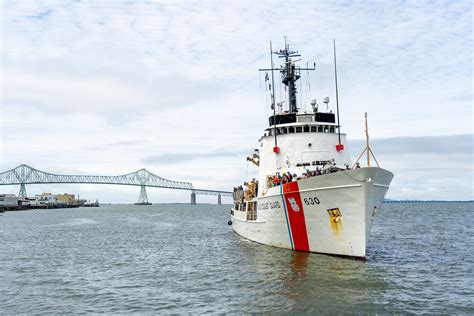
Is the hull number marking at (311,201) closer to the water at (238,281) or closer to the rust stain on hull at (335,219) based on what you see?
the rust stain on hull at (335,219)

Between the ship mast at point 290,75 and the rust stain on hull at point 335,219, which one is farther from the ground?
the ship mast at point 290,75

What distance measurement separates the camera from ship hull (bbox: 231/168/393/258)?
20.9m

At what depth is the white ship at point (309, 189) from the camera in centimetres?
2123

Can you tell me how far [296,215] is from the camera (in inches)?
944

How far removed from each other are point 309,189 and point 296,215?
2.22m

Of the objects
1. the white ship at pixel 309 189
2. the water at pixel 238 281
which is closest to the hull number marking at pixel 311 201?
the white ship at pixel 309 189

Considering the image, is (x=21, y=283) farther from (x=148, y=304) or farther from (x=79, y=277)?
(x=148, y=304)

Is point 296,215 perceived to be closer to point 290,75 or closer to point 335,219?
point 335,219

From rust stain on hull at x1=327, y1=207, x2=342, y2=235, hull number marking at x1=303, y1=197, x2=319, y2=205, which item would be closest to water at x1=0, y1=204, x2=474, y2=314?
rust stain on hull at x1=327, y1=207, x2=342, y2=235

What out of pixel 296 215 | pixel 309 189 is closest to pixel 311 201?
pixel 309 189

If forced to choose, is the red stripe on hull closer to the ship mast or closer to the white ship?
the white ship

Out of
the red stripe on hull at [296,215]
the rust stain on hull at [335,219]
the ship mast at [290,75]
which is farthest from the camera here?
the ship mast at [290,75]

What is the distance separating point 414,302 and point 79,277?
49.6ft

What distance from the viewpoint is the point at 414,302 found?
50.5ft
